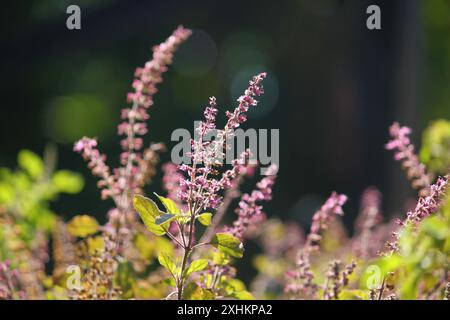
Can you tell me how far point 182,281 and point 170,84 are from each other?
1121 cm

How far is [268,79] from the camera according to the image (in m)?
9.45

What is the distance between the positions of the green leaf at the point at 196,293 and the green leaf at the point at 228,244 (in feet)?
0.34

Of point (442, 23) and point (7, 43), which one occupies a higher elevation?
point (442, 23)

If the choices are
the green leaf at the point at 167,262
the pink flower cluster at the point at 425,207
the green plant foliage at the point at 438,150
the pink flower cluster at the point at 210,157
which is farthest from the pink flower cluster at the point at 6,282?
the green plant foliage at the point at 438,150

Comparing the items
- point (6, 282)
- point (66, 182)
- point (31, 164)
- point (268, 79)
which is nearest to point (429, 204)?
point (6, 282)

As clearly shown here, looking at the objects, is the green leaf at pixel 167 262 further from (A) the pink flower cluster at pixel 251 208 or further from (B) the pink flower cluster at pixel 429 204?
(B) the pink flower cluster at pixel 429 204

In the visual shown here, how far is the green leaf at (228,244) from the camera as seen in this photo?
3.66 ft

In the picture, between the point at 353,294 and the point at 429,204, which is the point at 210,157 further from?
the point at 353,294

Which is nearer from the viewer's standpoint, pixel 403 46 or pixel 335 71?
pixel 403 46

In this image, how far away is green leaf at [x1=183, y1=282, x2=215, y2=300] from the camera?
118cm

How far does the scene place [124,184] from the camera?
145 centimetres
